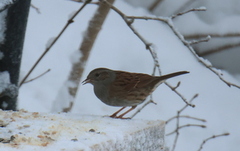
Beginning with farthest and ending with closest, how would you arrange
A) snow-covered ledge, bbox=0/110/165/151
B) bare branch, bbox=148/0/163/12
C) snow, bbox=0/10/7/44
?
bare branch, bbox=148/0/163/12
snow, bbox=0/10/7/44
snow-covered ledge, bbox=0/110/165/151

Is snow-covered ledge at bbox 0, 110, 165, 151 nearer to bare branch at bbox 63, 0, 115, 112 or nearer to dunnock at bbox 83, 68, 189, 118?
dunnock at bbox 83, 68, 189, 118

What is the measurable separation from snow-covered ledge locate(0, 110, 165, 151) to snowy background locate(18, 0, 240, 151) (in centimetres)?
229

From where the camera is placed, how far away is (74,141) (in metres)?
2.63

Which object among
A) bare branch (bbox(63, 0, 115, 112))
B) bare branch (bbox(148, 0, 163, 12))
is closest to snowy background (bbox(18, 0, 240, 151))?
bare branch (bbox(148, 0, 163, 12))

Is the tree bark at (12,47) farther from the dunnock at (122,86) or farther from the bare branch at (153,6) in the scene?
the bare branch at (153,6)

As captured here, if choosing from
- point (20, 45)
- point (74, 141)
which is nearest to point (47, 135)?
point (74, 141)

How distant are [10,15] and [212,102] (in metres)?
3.08

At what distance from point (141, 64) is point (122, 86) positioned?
2325 mm

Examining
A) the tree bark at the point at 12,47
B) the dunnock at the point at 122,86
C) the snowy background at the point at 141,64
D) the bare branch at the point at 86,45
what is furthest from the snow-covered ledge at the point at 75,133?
the snowy background at the point at 141,64

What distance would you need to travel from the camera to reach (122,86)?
391 cm

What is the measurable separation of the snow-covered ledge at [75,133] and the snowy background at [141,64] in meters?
2.29

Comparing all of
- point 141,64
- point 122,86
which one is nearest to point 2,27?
point 122,86

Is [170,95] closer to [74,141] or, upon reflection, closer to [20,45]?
[20,45]

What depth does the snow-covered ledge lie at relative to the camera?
257cm
